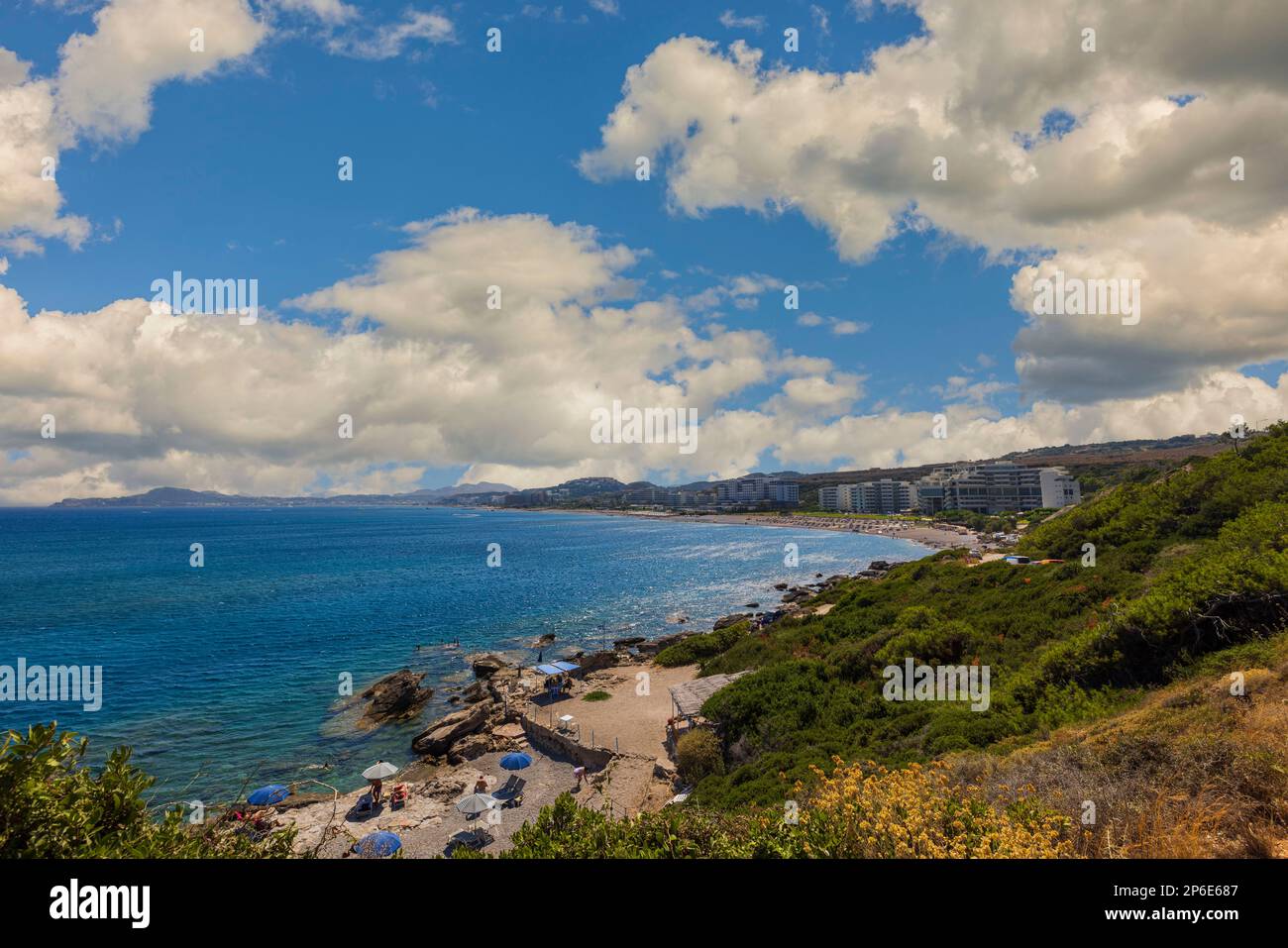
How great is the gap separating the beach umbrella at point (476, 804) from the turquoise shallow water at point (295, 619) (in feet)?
24.7

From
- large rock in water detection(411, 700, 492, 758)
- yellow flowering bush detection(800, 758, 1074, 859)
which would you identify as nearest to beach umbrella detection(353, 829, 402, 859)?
large rock in water detection(411, 700, 492, 758)

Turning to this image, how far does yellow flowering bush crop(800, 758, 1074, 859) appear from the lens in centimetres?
613

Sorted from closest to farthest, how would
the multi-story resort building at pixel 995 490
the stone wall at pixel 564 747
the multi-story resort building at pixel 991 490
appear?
the stone wall at pixel 564 747
the multi-story resort building at pixel 995 490
the multi-story resort building at pixel 991 490

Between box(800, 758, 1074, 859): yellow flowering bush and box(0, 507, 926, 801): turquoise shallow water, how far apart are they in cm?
708

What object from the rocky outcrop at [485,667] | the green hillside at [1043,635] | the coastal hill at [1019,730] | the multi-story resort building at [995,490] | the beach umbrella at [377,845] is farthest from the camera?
the multi-story resort building at [995,490]

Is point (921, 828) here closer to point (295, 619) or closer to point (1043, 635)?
point (1043, 635)

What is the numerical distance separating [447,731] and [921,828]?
27560 mm

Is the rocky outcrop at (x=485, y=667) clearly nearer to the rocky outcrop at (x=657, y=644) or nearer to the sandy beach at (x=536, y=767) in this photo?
the sandy beach at (x=536, y=767)

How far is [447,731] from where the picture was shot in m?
29.2

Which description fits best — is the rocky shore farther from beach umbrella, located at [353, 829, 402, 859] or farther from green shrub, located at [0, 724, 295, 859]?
green shrub, located at [0, 724, 295, 859]

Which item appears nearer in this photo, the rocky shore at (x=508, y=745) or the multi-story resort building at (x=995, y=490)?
the rocky shore at (x=508, y=745)

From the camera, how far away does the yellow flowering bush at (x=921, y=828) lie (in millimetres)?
6133

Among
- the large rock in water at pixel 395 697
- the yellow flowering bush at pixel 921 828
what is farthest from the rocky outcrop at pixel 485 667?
the yellow flowering bush at pixel 921 828
